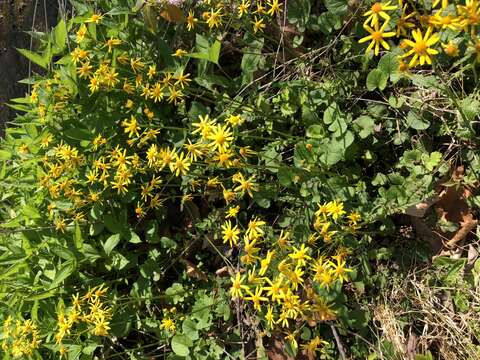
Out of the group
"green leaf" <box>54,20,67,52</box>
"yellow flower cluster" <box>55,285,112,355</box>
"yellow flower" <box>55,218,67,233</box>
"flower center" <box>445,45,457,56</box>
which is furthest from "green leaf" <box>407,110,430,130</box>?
"green leaf" <box>54,20,67,52</box>

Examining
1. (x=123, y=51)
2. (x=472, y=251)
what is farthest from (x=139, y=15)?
(x=472, y=251)

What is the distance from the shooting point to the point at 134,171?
7.95ft

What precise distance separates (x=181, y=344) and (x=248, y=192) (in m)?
0.89

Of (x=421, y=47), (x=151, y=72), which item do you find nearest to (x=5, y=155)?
(x=151, y=72)

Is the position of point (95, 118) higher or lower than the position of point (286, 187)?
higher

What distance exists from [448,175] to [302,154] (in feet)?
2.20

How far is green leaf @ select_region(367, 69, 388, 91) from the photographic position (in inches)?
84.7

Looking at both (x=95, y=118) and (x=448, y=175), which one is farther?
A: (x=95, y=118)

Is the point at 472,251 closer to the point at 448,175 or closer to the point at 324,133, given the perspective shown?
the point at 448,175

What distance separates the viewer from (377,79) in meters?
2.17

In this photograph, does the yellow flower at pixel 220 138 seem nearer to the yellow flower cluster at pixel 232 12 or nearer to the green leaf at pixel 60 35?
the yellow flower cluster at pixel 232 12

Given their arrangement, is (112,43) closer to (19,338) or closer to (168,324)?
(168,324)

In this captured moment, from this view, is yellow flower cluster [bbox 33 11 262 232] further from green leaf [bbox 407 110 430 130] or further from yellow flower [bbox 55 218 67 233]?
green leaf [bbox 407 110 430 130]

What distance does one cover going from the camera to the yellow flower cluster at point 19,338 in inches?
94.5
